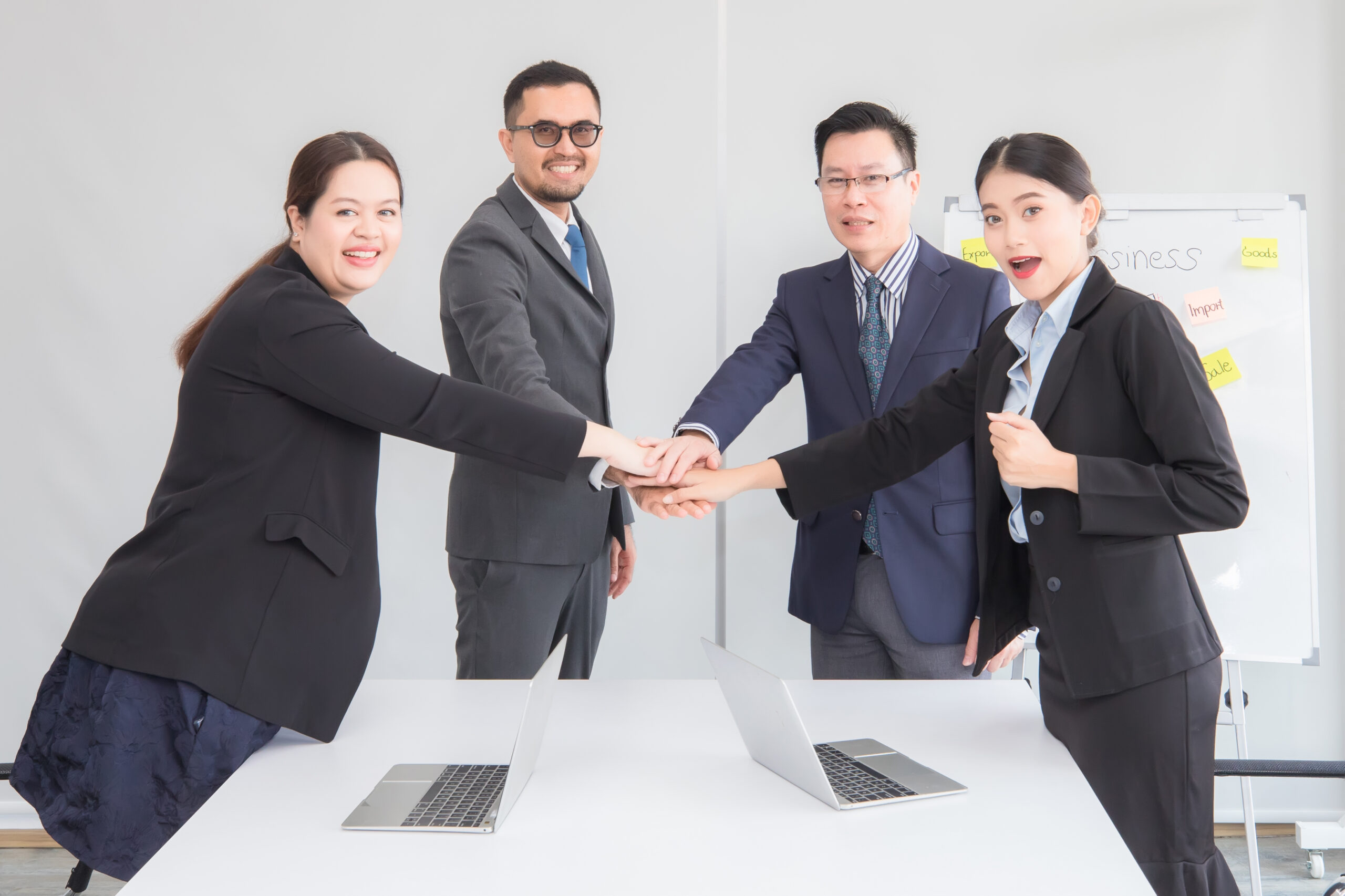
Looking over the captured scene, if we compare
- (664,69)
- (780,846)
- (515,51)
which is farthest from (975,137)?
(780,846)

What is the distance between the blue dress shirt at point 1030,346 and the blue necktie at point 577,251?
3.06 feet

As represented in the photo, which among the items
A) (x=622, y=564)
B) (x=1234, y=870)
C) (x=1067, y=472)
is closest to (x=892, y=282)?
(x=1067, y=472)

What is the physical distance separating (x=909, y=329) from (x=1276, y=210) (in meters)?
1.53

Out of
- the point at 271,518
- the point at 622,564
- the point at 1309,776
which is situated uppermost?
the point at 271,518

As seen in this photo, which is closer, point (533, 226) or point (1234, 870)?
point (533, 226)

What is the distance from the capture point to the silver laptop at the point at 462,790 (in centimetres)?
119

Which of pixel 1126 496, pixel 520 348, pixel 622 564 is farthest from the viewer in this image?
pixel 622 564

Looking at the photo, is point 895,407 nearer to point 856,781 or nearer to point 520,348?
point 520,348

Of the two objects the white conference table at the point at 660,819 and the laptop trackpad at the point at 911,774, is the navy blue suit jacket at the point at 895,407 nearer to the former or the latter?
the white conference table at the point at 660,819

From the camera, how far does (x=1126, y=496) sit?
4.74 feet

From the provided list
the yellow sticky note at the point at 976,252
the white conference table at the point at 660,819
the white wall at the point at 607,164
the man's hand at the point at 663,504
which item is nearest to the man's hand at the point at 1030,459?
the white conference table at the point at 660,819

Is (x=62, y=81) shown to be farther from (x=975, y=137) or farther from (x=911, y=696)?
(x=911, y=696)

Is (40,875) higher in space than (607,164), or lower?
lower

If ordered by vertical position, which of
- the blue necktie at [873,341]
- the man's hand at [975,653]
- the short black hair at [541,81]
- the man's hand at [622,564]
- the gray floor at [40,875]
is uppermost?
the short black hair at [541,81]
